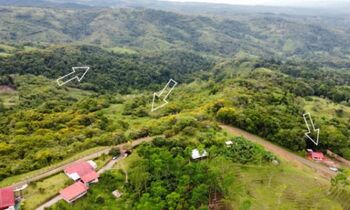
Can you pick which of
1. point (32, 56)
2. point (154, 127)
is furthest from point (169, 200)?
point (32, 56)

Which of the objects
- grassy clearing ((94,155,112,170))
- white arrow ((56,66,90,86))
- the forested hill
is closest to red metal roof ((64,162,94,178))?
grassy clearing ((94,155,112,170))

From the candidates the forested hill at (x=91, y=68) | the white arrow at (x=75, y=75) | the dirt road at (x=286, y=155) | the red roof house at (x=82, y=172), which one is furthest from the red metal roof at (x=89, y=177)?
the forested hill at (x=91, y=68)

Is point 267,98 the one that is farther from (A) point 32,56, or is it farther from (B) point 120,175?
(A) point 32,56

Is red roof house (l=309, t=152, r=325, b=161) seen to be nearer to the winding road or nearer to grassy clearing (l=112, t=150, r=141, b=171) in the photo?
the winding road

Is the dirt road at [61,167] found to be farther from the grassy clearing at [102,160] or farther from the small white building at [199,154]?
the small white building at [199,154]

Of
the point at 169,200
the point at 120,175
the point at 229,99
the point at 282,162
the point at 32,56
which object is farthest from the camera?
the point at 32,56

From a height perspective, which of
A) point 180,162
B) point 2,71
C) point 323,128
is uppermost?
point 180,162

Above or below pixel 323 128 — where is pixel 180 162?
above
